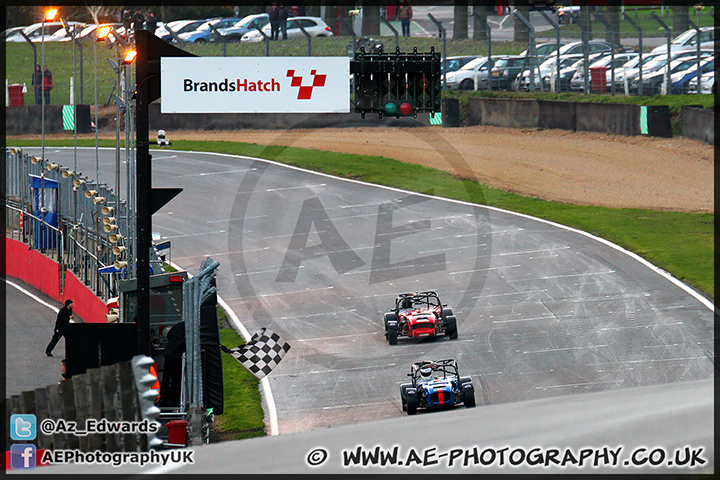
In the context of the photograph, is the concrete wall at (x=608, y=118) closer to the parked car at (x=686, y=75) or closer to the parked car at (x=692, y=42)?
the parked car at (x=686, y=75)

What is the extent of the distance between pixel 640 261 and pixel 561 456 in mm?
18184

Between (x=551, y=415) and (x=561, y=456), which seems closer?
Answer: (x=561, y=456)

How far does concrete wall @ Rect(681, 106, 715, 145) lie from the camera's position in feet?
98.3

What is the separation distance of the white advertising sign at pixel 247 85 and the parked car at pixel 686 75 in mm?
24619

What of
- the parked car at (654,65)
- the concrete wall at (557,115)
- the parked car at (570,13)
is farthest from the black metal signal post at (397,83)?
the parked car at (570,13)

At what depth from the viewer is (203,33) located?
53.2 m

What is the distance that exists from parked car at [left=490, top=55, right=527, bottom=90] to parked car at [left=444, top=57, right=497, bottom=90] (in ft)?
2.27

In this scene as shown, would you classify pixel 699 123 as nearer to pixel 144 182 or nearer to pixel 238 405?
pixel 238 405

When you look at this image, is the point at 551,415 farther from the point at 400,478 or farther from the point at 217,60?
the point at 217,60

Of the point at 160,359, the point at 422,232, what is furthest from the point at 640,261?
the point at 160,359

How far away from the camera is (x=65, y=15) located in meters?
67.3

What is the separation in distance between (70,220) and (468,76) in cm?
2220

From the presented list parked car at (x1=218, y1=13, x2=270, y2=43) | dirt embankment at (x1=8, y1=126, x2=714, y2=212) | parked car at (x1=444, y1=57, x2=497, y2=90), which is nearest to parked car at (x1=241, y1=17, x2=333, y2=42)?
Answer: parked car at (x1=218, y1=13, x2=270, y2=43)

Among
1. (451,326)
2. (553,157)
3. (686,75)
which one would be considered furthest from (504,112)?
(451,326)
